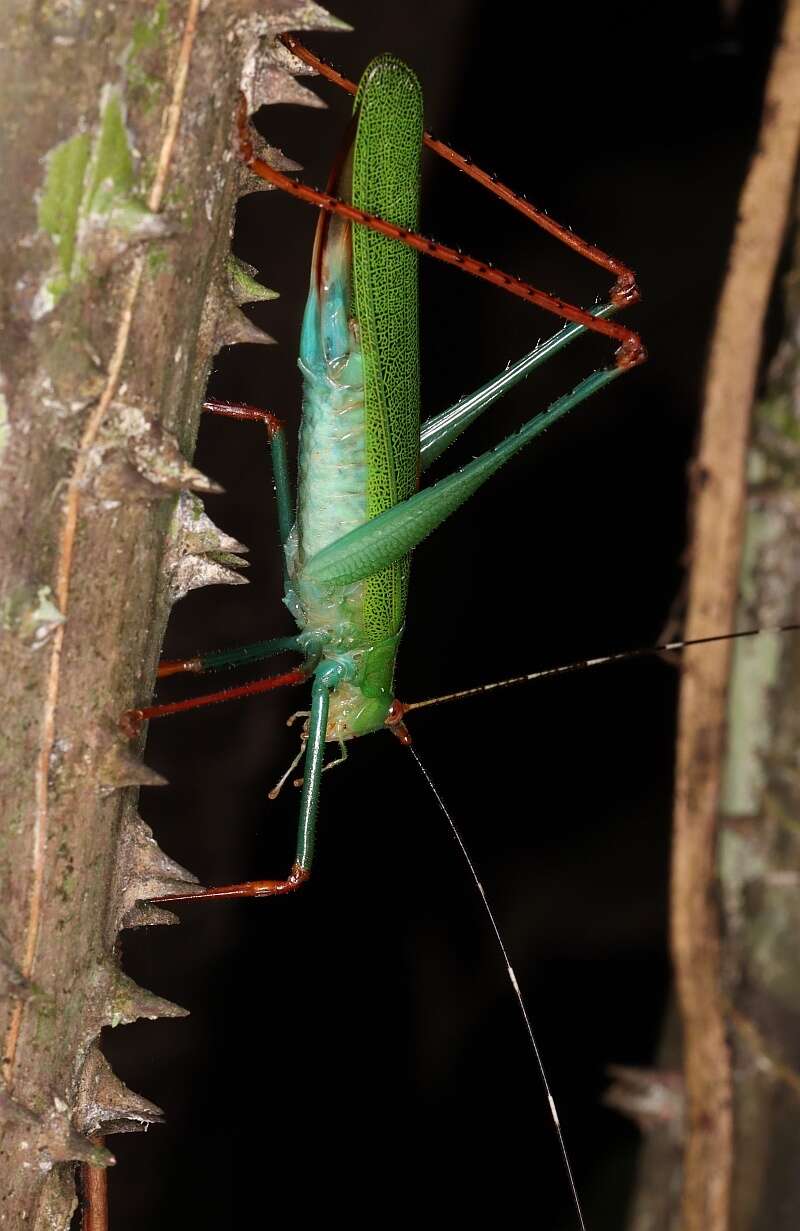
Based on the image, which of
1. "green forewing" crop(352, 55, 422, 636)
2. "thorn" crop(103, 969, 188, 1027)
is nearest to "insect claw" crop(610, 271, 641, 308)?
"green forewing" crop(352, 55, 422, 636)

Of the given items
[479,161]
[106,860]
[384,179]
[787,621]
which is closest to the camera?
[106,860]

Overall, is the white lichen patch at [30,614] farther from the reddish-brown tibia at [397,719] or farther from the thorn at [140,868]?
the reddish-brown tibia at [397,719]

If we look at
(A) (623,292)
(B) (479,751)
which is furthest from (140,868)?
(B) (479,751)

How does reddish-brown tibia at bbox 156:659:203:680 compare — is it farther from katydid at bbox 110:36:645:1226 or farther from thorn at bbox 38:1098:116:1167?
thorn at bbox 38:1098:116:1167

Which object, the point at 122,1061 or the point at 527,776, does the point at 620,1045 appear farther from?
the point at 122,1061

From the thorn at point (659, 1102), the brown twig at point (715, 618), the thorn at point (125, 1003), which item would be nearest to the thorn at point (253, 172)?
the thorn at point (125, 1003)

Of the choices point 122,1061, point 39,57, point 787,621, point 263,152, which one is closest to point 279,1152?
point 122,1061

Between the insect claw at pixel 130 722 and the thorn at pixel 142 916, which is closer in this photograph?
the insect claw at pixel 130 722
